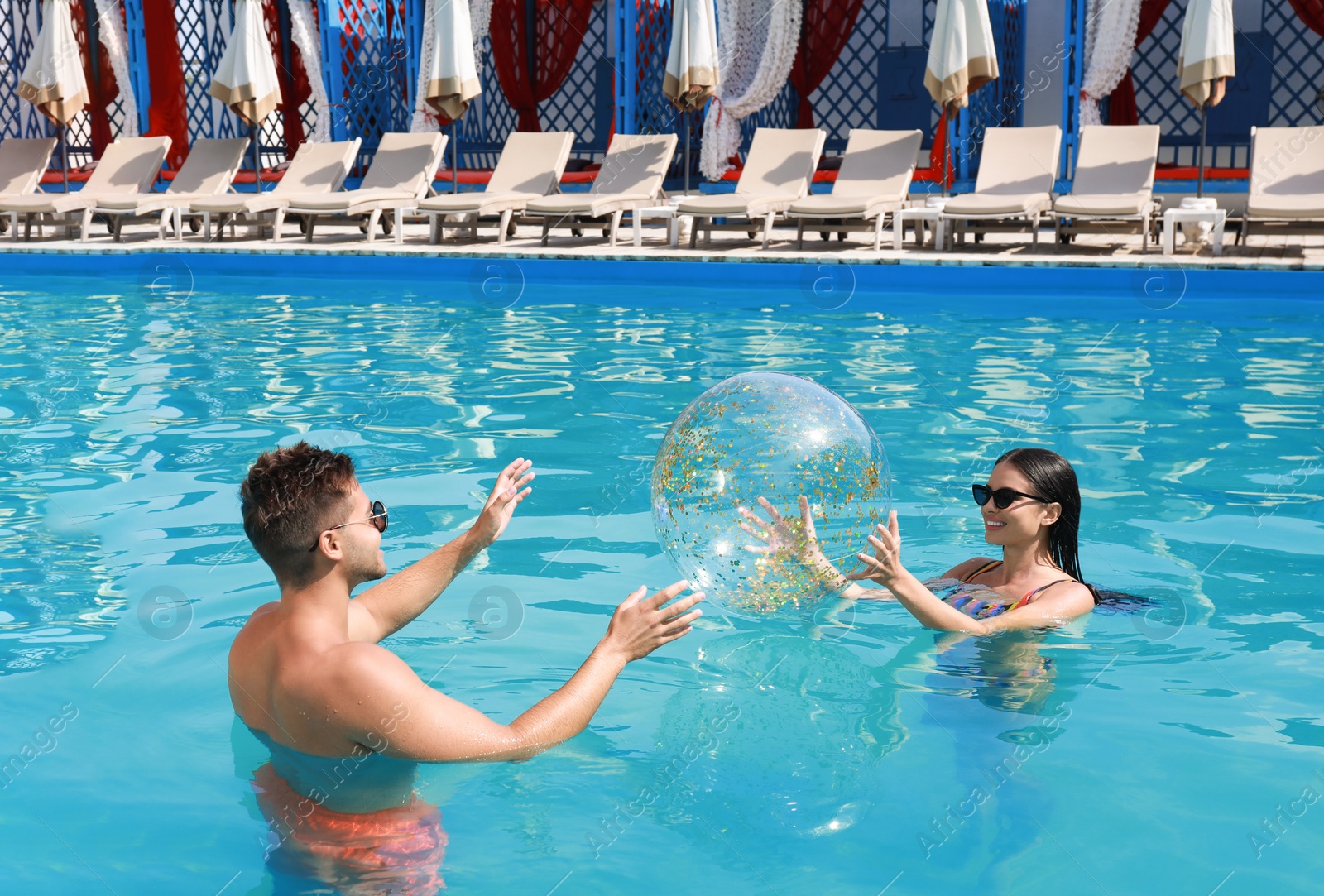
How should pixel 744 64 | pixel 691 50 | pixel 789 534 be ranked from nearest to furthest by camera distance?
1. pixel 789 534
2. pixel 691 50
3. pixel 744 64

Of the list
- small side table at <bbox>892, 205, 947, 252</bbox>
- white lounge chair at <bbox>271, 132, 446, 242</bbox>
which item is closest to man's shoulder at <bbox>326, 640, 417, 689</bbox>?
small side table at <bbox>892, 205, 947, 252</bbox>

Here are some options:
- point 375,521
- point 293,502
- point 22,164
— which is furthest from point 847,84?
point 293,502

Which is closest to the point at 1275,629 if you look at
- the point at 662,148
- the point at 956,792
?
the point at 956,792

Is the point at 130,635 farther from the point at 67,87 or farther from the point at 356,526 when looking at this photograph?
the point at 67,87

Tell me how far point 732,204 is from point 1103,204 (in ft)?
10.0

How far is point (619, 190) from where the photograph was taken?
12.9 metres

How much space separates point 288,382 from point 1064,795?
554 cm

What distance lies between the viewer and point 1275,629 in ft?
13.2

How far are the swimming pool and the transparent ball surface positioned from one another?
57cm

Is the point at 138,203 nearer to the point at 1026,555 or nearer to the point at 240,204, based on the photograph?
the point at 240,204

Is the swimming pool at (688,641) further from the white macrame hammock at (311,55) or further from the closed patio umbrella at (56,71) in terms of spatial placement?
the white macrame hammock at (311,55)

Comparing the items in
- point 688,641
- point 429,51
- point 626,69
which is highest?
point 429,51

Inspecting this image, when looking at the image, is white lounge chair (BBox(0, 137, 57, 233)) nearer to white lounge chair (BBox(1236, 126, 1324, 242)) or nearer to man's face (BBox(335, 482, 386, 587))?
white lounge chair (BBox(1236, 126, 1324, 242))

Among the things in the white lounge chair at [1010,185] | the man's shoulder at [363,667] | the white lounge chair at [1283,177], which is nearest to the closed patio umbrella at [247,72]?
the white lounge chair at [1010,185]
